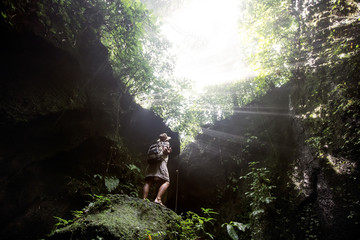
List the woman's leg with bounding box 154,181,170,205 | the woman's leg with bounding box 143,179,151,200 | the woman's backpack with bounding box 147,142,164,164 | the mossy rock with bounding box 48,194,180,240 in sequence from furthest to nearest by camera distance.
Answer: the woman's backpack with bounding box 147,142,164,164 → the woman's leg with bounding box 143,179,151,200 → the woman's leg with bounding box 154,181,170,205 → the mossy rock with bounding box 48,194,180,240

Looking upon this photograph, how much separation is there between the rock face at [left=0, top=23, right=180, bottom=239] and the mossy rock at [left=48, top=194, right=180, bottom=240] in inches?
118

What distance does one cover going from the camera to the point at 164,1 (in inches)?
581

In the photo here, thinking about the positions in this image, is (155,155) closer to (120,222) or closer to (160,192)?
(160,192)

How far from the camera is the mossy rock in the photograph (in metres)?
2.34

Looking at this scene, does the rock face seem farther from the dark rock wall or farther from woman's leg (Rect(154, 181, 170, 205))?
the dark rock wall

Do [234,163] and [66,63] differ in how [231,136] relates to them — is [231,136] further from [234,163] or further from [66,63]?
[66,63]

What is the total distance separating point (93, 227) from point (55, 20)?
538cm

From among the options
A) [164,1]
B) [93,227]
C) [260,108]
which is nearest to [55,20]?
[93,227]

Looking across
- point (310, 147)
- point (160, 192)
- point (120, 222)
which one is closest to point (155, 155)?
point (160, 192)

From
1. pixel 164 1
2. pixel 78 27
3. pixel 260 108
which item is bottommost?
pixel 78 27

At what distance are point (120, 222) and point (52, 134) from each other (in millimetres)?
4456

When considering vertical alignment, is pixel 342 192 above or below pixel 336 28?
below

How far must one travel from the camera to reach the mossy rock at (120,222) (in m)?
2.34

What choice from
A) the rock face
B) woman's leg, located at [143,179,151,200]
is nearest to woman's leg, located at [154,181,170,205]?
woman's leg, located at [143,179,151,200]
